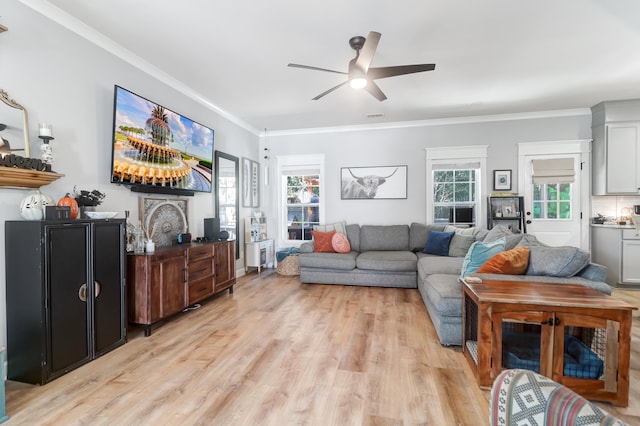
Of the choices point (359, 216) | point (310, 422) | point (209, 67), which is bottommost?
point (310, 422)

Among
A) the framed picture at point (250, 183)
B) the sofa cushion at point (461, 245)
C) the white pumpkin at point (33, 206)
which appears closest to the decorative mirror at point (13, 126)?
the white pumpkin at point (33, 206)

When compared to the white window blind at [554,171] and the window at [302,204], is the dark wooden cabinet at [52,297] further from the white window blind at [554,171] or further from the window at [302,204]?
the white window blind at [554,171]

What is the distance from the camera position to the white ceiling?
238 centimetres

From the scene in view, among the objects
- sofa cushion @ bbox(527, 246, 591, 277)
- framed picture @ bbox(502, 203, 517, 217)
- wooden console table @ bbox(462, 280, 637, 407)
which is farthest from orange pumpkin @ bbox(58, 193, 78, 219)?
framed picture @ bbox(502, 203, 517, 217)

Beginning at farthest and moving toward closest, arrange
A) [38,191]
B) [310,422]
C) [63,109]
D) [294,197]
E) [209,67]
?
[294,197] < [209,67] < [63,109] < [38,191] < [310,422]

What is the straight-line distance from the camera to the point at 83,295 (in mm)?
2246

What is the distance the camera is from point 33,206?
2064mm

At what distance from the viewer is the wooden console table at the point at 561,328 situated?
68.1 inches

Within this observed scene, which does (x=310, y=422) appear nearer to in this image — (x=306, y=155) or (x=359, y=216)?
(x=359, y=216)

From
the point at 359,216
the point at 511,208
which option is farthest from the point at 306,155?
the point at 511,208

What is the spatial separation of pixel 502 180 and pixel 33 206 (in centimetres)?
599

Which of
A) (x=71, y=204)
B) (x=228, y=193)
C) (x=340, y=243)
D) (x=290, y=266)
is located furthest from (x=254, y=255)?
(x=71, y=204)

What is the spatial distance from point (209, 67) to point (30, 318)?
2767 mm

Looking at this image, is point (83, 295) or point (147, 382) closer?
point (147, 382)
